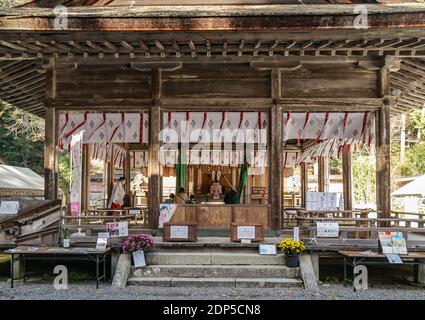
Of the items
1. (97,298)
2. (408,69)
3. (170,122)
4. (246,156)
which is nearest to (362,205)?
(246,156)

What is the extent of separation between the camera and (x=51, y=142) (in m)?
10.6

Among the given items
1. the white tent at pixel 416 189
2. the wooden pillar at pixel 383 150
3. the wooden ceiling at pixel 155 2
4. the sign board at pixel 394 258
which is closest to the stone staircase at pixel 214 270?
the sign board at pixel 394 258

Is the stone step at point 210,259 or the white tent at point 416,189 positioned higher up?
the white tent at point 416,189

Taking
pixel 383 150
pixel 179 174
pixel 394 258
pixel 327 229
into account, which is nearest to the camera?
pixel 394 258

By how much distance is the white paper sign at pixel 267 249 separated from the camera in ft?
29.6

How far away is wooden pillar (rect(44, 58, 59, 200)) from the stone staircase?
10.7 feet

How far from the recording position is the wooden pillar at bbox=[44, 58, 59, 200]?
10539 mm

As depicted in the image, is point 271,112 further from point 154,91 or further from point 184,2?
point 184,2

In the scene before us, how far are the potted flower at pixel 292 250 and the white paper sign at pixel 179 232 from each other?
2022 mm

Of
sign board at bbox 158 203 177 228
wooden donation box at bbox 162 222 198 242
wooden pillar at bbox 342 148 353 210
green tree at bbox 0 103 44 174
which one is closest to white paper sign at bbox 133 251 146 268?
wooden donation box at bbox 162 222 198 242

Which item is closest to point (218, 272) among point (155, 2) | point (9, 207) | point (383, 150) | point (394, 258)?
point (394, 258)

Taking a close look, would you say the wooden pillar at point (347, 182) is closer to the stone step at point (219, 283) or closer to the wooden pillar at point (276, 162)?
the wooden pillar at point (276, 162)

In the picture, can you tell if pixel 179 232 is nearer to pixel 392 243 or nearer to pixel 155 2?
pixel 392 243

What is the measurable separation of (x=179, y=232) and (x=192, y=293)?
1755 mm
